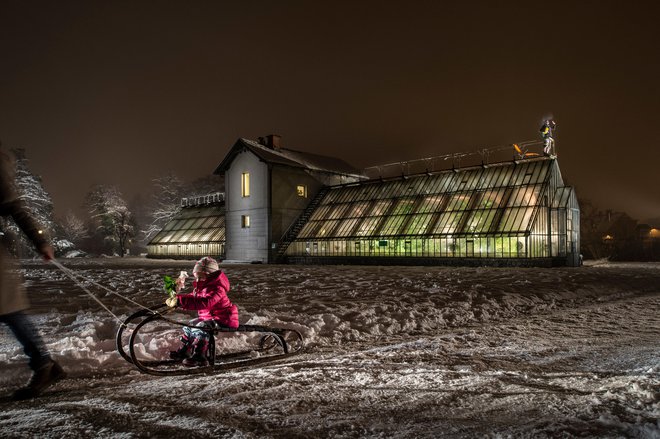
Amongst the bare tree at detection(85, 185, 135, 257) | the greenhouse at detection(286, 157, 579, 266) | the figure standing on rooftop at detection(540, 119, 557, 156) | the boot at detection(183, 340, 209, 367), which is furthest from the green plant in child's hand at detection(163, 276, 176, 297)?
the bare tree at detection(85, 185, 135, 257)

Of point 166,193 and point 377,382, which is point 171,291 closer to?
point 377,382

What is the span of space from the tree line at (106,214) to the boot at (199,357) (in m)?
50.9

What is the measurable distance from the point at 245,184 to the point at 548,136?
25535 millimetres

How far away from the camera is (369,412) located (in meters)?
4.55

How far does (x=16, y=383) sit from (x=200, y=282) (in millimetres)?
2438

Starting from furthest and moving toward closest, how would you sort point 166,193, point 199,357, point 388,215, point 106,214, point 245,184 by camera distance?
point 166,193 → point 106,214 → point 245,184 → point 388,215 → point 199,357

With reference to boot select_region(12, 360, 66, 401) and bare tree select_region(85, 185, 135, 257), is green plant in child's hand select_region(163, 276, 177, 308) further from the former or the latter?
bare tree select_region(85, 185, 135, 257)

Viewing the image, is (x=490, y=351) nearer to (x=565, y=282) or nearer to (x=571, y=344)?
(x=571, y=344)

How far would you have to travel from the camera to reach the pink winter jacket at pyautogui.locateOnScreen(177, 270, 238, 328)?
6.21 meters

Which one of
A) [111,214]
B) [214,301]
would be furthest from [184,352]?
[111,214]

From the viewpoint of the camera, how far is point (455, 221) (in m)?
34.4

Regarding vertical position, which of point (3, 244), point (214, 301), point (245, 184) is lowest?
point (214, 301)

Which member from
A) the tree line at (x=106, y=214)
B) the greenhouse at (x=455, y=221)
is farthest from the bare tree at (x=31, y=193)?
the greenhouse at (x=455, y=221)

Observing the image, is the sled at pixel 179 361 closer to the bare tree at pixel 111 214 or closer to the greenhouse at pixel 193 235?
the greenhouse at pixel 193 235
